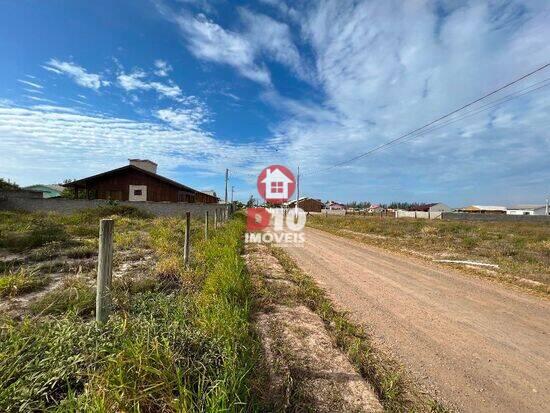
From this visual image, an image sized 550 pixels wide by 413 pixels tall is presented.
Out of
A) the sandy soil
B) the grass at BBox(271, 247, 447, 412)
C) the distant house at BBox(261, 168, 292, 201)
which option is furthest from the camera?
the distant house at BBox(261, 168, 292, 201)

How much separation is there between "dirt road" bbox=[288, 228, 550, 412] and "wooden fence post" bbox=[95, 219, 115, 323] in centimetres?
329

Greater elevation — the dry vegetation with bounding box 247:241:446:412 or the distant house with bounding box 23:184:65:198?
the distant house with bounding box 23:184:65:198

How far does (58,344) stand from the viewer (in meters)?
2.55

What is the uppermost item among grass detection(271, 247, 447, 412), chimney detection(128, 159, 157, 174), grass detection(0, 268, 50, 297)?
chimney detection(128, 159, 157, 174)

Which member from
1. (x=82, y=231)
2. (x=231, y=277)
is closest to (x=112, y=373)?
(x=231, y=277)

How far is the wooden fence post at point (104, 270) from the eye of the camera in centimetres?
308

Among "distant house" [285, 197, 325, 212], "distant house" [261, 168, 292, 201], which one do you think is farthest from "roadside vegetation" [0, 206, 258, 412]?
"distant house" [285, 197, 325, 212]

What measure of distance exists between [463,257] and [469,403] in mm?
10671

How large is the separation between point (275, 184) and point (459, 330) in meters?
27.9

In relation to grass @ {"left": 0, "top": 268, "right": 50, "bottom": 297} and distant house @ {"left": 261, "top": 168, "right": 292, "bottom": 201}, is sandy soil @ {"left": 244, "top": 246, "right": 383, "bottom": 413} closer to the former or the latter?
grass @ {"left": 0, "top": 268, "right": 50, "bottom": 297}

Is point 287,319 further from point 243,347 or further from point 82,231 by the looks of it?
point 82,231

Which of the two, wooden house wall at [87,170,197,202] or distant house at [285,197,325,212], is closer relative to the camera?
wooden house wall at [87,170,197,202]

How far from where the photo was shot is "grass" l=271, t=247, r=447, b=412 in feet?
9.40

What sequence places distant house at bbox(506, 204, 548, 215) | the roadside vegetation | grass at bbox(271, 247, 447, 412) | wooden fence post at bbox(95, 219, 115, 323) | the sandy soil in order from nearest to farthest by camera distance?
the roadside vegetation
the sandy soil
grass at bbox(271, 247, 447, 412)
wooden fence post at bbox(95, 219, 115, 323)
distant house at bbox(506, 204, 548, 215)
